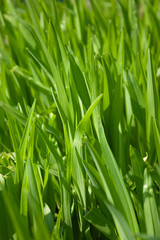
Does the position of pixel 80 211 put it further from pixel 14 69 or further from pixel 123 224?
pixel 14 69

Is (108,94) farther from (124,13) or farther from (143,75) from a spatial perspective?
(124,13)

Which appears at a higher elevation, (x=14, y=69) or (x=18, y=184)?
(x=14, y=69)

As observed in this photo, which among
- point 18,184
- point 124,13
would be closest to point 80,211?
point 18,184

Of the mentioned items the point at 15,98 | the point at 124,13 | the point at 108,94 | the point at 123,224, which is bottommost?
the point at 123,224

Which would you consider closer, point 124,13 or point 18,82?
point 18,82

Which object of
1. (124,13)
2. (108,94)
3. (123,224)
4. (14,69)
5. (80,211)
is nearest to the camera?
(123,224)

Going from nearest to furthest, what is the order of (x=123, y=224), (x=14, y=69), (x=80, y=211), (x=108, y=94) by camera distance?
1. (x=123, y=224)
2. (x=80, y=211)
3. (x=108, y=94)
4. (x=14, y=69)
